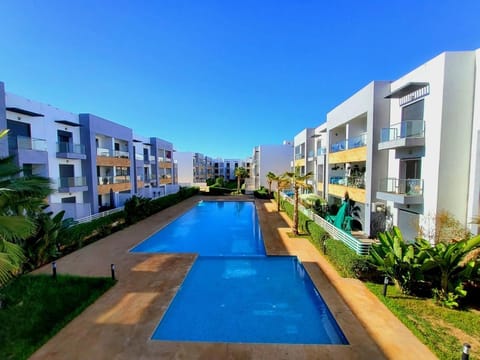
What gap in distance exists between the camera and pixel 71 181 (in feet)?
57.0

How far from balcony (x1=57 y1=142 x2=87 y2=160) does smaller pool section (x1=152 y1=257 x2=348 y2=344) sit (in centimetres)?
1361

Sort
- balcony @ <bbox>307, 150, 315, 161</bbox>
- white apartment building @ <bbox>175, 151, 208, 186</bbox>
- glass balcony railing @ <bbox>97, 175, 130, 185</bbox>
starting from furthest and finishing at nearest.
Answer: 1. white apartment building @ <bbox>175, 151, 208, 186</bbox>
2. balcony @ <bbox>307, 150, 315, 161</bbox>
3. glass balcony railing @ <bbox>97, 175, 130, 185</bbox>

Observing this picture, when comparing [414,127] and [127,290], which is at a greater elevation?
[414,127]

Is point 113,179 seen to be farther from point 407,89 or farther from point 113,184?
point 407,89

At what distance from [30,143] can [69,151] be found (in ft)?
9.79

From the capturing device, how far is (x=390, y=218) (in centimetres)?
1380

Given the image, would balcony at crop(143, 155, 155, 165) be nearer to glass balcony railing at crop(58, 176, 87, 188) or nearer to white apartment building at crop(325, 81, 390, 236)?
glass balcony railing at crop(58, 176, 87, 188)

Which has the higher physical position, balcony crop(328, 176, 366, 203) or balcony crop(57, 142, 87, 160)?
balcony crop(57, 142, 87, 160)

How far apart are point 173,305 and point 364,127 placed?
17460 millimetres

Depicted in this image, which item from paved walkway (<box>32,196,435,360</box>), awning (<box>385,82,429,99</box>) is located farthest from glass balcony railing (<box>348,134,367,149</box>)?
paved walkway (<box>32,196,435,360</box>)

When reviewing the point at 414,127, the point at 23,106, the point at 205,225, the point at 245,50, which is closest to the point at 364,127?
the point at 414,127

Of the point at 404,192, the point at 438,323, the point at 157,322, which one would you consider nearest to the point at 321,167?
the point at 404,192

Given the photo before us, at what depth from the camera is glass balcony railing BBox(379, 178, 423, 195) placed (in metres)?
11.4

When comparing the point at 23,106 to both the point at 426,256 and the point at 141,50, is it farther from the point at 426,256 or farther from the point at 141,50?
the point at 426,256
